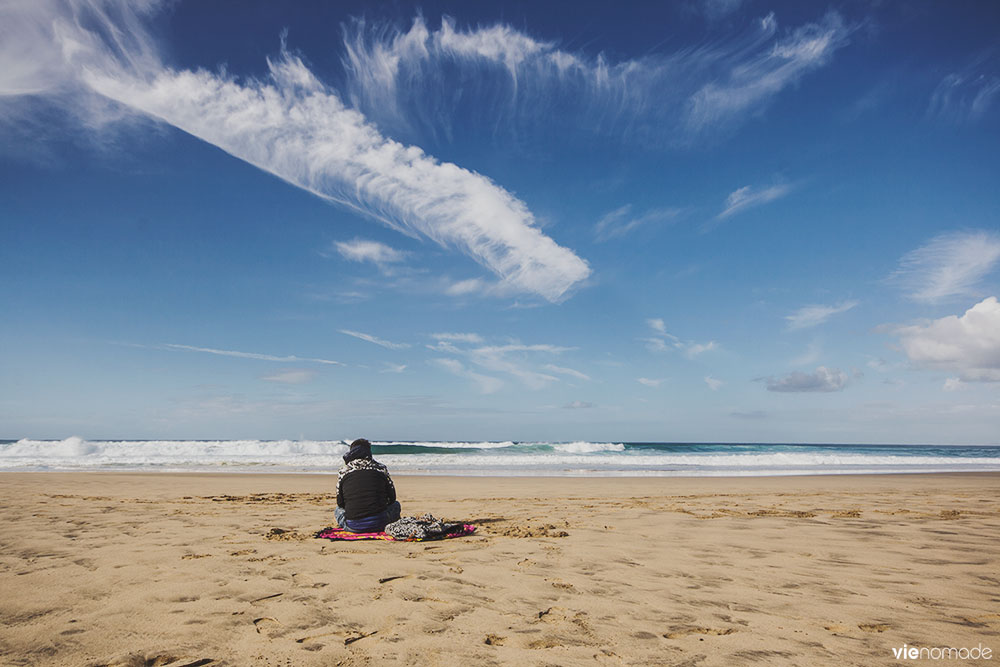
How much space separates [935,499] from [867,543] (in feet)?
24.5

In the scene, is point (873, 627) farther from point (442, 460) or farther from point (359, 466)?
point (442, 460)

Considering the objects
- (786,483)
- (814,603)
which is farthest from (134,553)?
(786,483)

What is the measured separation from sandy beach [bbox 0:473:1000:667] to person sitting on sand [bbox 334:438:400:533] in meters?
Answer: 0.60

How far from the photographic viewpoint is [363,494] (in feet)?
23.2

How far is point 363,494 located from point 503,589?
3.21 metres

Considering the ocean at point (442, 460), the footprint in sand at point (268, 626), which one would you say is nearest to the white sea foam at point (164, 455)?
the ocean at point (442, 460)

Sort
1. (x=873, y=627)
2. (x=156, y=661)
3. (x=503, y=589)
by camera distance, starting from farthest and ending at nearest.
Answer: (x=503, y=589) < (x=873, y=627) < (x=156, y=661)

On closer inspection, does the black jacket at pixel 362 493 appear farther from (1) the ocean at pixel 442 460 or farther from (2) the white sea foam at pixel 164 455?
(2) the white sea foam at pixel 164 455

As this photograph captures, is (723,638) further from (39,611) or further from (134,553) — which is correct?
(134,553)

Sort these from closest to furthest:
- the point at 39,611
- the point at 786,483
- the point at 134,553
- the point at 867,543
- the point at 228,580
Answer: the point at 39,611
the point at 228,580
the point at 134,553
the point at 867,543
the point at 786,483

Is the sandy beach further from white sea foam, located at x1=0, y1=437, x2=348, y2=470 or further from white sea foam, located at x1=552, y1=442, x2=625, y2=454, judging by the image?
white sea foam, located at x1=552, y1=442, x2=625, y2=454

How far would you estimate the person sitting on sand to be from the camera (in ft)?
23.1

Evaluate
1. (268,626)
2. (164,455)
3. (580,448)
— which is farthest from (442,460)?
(268,626)

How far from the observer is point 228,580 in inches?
181
